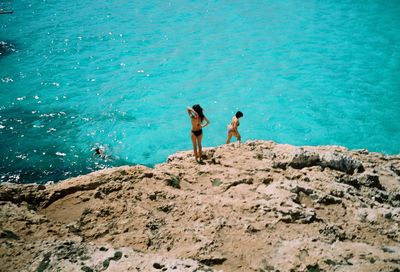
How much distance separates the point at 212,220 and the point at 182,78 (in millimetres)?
13538

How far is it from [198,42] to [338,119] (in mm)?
10759

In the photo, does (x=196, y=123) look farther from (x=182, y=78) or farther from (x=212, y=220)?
(x=182, y=78)

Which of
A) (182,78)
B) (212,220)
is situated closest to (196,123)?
(212,220)

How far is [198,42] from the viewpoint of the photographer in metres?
20.4

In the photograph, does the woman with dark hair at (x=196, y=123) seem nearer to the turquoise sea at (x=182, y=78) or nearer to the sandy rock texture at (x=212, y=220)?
the sandy rock texture at (x=212, y=220)

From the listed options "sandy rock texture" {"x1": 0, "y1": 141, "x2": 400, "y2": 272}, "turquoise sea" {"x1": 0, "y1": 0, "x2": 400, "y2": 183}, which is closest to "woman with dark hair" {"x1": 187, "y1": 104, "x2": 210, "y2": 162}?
"sandy rock texture" {"x1": 0, "y1": 141, "x2": 400, "y2": 272}

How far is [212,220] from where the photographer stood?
4570mm

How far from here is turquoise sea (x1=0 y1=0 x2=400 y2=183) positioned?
13.0m

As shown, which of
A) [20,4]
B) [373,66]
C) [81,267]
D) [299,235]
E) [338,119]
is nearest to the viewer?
[81,267]

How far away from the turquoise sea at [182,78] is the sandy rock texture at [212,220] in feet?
21.0

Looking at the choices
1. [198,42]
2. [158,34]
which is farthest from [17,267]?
[158,34]

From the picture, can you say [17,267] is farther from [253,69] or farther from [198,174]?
[253,69]

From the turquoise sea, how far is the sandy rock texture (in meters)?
6.40

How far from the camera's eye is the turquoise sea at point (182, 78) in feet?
42.7
